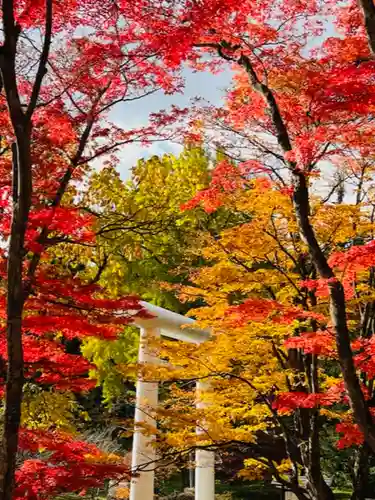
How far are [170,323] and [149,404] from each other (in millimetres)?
1460

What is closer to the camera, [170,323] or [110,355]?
[170,323]

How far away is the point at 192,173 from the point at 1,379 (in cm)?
1075

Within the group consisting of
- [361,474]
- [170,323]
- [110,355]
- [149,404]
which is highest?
[110,355]

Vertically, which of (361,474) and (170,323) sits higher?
(170,323)

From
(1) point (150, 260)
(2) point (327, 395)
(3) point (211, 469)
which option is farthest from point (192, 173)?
(2) point (327, 395)

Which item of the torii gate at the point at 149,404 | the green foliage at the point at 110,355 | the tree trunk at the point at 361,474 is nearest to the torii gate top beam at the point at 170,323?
the torii gate at the point at 149,404

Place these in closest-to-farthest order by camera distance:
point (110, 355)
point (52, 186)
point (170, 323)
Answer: point (52, 186) → point (170, 323) → point (110, 355)

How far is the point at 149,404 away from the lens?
909 cm

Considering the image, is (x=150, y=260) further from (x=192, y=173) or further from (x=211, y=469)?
(x=211, y=469)

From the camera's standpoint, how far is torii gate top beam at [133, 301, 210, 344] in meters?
9.27

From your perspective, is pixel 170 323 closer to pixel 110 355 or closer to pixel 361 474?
pixel 361 474

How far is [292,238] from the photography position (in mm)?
7512

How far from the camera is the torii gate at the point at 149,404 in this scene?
8828 mm

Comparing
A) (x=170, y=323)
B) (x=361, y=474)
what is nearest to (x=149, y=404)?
(x=170, y=323)
